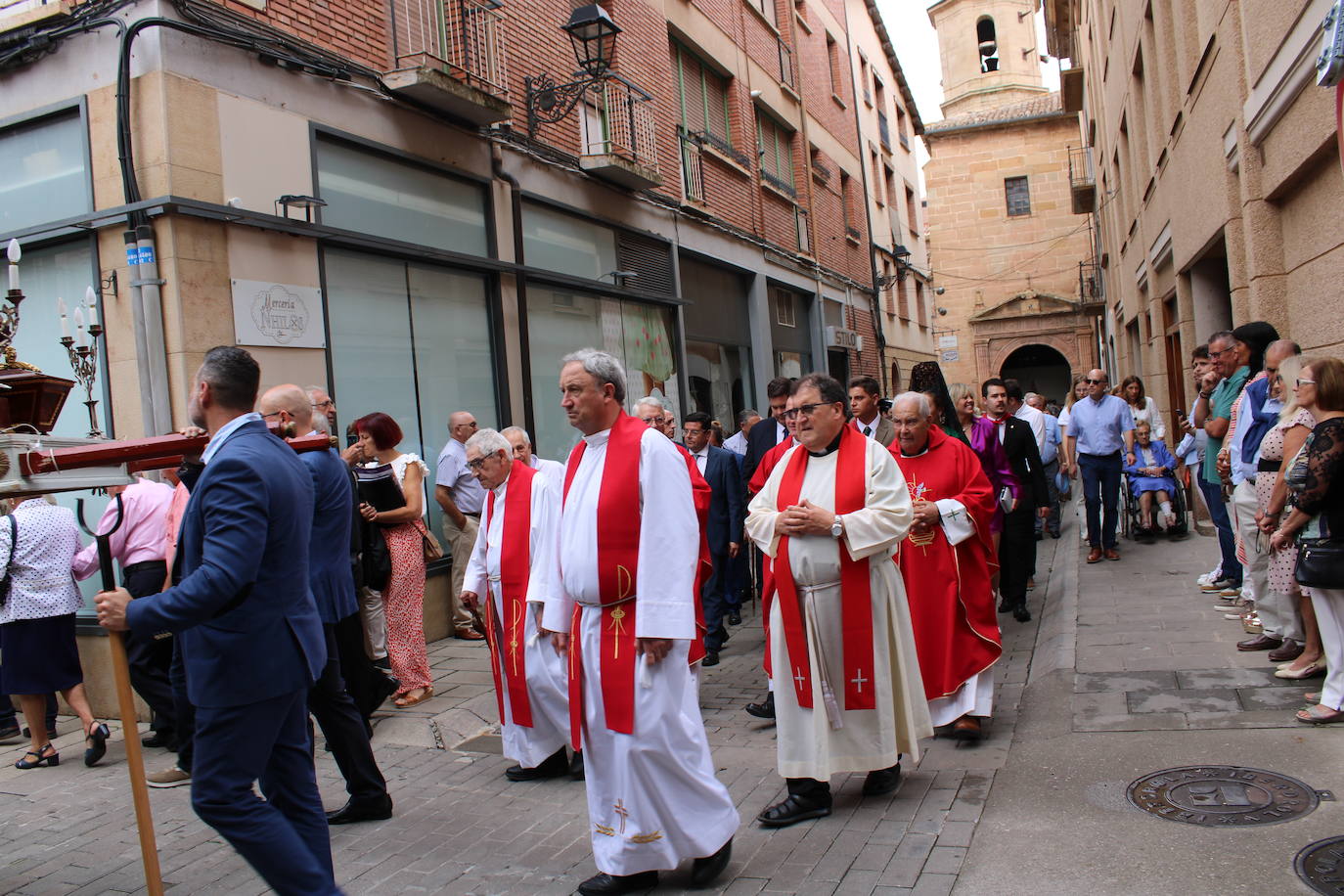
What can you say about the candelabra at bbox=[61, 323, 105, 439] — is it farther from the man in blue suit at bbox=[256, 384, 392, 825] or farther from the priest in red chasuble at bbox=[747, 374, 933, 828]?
the priest in red chasuble at bbox=[747, 374, 933, 828]

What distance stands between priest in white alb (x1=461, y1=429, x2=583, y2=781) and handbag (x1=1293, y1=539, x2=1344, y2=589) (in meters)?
3.75

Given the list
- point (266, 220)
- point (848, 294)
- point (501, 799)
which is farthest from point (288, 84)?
point (848, 294)

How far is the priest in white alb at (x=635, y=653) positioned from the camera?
156 inches

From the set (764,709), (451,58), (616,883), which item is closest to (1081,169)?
(451,58)

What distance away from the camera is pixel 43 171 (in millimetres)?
7727

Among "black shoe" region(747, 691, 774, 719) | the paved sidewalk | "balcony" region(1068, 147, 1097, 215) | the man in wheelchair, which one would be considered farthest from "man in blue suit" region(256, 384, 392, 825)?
"balcony" region(1068, 147, 1097, 215)

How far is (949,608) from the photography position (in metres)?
5.57

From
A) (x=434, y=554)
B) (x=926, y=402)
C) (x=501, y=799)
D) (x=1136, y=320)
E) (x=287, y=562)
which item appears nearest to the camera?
(x=287, y=562)

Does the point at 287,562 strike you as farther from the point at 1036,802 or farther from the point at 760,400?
the point at 760,400

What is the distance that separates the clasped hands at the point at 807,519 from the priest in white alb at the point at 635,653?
60 centimetres

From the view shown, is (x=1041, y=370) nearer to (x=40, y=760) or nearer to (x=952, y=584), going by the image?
(x=952, y=584)

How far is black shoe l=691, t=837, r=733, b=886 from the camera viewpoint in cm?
402

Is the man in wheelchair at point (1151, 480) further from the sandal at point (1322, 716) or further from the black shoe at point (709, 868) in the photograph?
the black shoe at point (709, 868)

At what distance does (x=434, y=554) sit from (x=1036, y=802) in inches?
177
